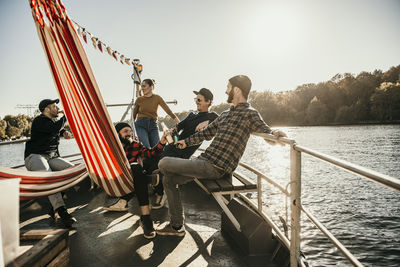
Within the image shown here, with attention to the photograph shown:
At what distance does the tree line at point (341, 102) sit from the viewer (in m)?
53.0

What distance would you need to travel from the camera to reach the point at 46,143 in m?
3.17

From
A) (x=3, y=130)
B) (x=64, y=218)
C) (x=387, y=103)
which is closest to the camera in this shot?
(x=64, y=218)

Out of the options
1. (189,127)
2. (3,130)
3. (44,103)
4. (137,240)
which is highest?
(44,103)

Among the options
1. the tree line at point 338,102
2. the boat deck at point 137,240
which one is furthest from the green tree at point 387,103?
the boat deck at point 137,240

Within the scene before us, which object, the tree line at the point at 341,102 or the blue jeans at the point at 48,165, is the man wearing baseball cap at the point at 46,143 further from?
the tree line at the point at 341,102

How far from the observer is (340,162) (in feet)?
3.80

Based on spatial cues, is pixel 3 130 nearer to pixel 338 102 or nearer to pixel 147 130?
pixel 147 130

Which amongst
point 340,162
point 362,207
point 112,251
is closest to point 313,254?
point 362,207

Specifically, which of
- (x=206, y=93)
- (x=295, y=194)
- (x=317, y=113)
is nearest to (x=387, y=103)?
(x=317, y=113)

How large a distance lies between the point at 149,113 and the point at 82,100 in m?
1.85

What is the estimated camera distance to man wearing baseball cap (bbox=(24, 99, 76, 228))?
A: 116 inches

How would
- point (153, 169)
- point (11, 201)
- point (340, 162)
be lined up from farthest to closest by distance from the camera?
point (153, 169)
point (340, 162)
point (11, 201)

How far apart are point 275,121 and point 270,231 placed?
77595mm

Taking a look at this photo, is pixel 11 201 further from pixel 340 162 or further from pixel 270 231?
pixel 270 231
